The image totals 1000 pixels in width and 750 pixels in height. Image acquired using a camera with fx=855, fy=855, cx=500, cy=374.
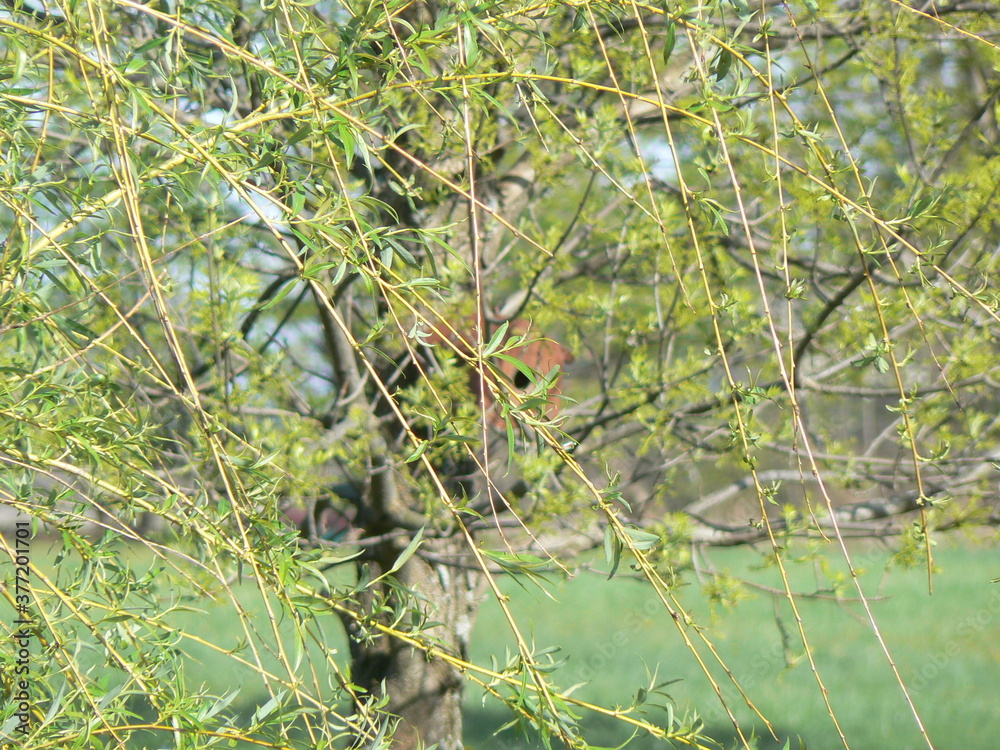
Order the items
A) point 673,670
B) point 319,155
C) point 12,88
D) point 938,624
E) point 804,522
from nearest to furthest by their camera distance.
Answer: point 12,88 → point 319,155 → point 804,522 → point 673,670 → point 938,624

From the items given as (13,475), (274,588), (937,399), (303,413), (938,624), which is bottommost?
(938,624)

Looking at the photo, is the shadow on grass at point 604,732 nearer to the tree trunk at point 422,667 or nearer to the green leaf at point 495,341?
the tree trunk at point 422,667

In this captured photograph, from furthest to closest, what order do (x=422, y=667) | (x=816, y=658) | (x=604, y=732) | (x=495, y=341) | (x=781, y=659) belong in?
1. (x=816, y=658)
2. (x=781, y=659)
3. (x=604, y=732)
4. (x=422, y=667)
5. (x=495, y=341)

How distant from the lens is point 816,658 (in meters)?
7.23

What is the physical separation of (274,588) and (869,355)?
111cm

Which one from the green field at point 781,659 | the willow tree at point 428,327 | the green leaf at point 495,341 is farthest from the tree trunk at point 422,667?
the green leaf at point 495,341

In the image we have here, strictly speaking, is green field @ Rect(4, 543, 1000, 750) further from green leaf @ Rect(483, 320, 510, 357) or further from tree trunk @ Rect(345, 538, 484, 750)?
green leaf @ Rect(483, 320, 510, 357)

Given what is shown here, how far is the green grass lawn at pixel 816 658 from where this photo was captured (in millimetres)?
5215

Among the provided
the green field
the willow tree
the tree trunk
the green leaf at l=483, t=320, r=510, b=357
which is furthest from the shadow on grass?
the green leaf at l=483, t=320, r=510, b=357

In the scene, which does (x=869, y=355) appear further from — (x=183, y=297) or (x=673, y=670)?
(x=673, y=670)

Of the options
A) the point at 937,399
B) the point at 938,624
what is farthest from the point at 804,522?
the point at 938,624

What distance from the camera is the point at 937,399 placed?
278cm

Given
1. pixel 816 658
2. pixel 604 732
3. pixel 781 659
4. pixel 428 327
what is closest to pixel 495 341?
pixel 428 327

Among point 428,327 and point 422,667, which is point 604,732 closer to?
point 422,667
